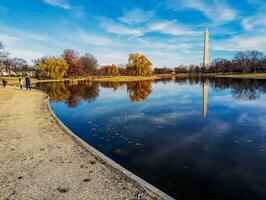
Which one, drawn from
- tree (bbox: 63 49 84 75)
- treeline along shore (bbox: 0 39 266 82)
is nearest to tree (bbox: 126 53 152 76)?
treeline along shore (bbox: 0 39 266 82)

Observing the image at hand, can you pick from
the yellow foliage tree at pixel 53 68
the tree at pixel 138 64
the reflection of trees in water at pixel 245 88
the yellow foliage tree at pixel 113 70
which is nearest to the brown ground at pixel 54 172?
the reflection of trees in water at pixel 245 88

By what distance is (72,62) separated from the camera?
3912 inches

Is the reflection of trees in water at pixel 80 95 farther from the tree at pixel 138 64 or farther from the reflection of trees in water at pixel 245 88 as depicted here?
the tree at pixel 138 64

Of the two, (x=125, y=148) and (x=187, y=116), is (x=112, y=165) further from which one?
(x=187, y=116)

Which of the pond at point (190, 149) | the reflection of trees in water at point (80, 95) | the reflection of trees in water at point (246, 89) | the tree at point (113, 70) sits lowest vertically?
the pond at point (190, 149)

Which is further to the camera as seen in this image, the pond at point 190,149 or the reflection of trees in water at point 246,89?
the reflection of trees in water at point 246,89

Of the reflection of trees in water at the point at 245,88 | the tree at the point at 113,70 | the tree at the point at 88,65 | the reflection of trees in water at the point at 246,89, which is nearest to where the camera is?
the reflection of trees in water at the point at 246,89

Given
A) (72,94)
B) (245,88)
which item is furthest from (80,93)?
(245,88)

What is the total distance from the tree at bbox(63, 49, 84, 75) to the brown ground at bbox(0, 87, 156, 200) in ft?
302

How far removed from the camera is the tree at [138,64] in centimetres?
10056

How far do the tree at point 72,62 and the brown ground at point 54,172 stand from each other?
302ft

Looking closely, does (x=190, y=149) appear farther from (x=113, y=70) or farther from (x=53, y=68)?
(x=113, y=70)

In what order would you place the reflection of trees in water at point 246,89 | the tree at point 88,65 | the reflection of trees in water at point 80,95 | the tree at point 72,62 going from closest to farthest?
the reflection of trees in water at point 80,95 → the reflection of trees in water at point 246,89 → the tree at point 72,62 → the tree at point 88,65

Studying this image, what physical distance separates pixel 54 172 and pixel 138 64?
95497 millimetres
